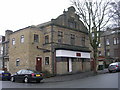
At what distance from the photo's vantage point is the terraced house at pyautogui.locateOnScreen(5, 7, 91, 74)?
976 inches

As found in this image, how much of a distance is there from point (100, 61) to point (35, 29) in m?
16.0

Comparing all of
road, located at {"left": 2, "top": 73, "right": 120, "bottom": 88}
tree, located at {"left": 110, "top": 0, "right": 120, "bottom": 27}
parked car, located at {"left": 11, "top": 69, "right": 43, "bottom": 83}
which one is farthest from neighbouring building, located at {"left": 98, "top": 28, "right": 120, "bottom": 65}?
parked car, located at {"left": 11, "top": 69, "right": 43, "bottom": 83}

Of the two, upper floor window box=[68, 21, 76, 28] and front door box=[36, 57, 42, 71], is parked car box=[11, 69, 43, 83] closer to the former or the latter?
front door box=[36, 57, 42, 71]

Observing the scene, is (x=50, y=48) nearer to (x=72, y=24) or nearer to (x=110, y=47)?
(x=72, y=24)

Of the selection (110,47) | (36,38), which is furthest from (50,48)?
(110,47)

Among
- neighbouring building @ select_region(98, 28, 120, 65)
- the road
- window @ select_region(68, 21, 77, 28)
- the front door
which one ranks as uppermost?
window @ select_region(68, 21, 77, 28)

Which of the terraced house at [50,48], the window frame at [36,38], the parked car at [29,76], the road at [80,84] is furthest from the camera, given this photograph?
the window frame at [36,38]

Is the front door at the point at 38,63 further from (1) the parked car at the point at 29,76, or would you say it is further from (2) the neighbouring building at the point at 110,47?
(2) the neighbouring building at the point at 110,47

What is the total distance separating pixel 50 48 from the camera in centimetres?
2506

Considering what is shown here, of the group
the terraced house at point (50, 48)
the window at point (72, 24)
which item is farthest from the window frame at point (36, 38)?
the window at point (72, 24)

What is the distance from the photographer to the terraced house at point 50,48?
81.4ft

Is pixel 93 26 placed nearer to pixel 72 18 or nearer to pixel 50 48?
pixel 72 18

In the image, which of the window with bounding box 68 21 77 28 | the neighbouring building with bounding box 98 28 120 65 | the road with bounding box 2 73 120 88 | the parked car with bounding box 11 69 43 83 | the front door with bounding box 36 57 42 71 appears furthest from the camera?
the neighbouring building with bounding box 98 28 120 65

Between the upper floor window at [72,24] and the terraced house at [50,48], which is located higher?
the upper floor window at [72,24]
